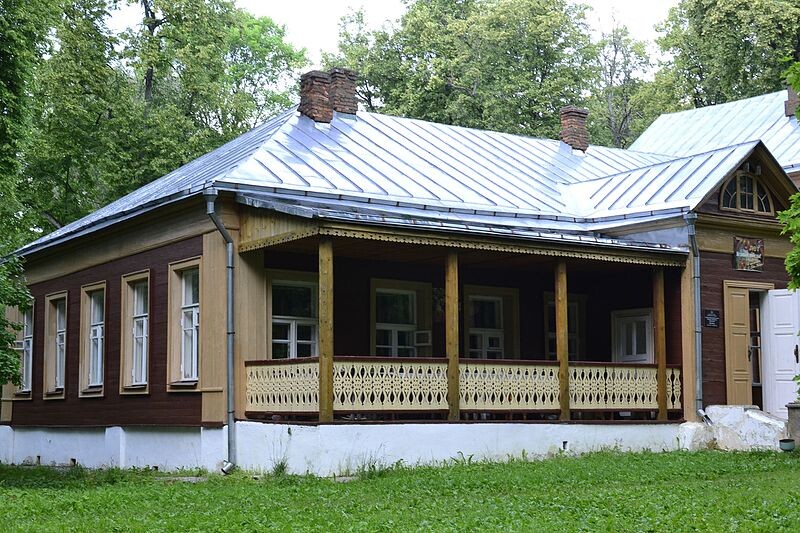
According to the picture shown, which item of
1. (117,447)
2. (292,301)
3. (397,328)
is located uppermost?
(292,301)

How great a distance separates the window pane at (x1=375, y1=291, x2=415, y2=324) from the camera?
67.5 ft

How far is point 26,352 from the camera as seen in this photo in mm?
25750

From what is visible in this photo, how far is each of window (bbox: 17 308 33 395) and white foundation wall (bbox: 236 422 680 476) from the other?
9.75m

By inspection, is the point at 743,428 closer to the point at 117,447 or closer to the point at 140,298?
the point at 140,298

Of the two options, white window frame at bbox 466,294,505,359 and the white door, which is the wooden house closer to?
white window frame at bbox 466,294,505,359

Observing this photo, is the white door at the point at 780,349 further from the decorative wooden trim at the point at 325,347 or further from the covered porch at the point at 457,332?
the decorative wooden trim at the point at 325,347

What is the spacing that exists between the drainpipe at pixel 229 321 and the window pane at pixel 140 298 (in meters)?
3.53

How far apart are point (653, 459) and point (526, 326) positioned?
5931mm

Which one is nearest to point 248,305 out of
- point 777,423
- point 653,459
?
point 653,459

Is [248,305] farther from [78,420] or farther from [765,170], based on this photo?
[765,170]

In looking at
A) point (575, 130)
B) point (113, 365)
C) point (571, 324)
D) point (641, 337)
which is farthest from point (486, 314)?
point (575, 130)

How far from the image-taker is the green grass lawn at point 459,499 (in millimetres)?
10977


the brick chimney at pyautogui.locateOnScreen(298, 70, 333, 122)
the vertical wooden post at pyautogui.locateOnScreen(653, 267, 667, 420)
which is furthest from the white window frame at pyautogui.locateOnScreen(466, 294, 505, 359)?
the brick chimney at pyautogui.locateOnScreen(298, 70, 333, 122)

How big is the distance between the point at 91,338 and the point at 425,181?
7167 mm
